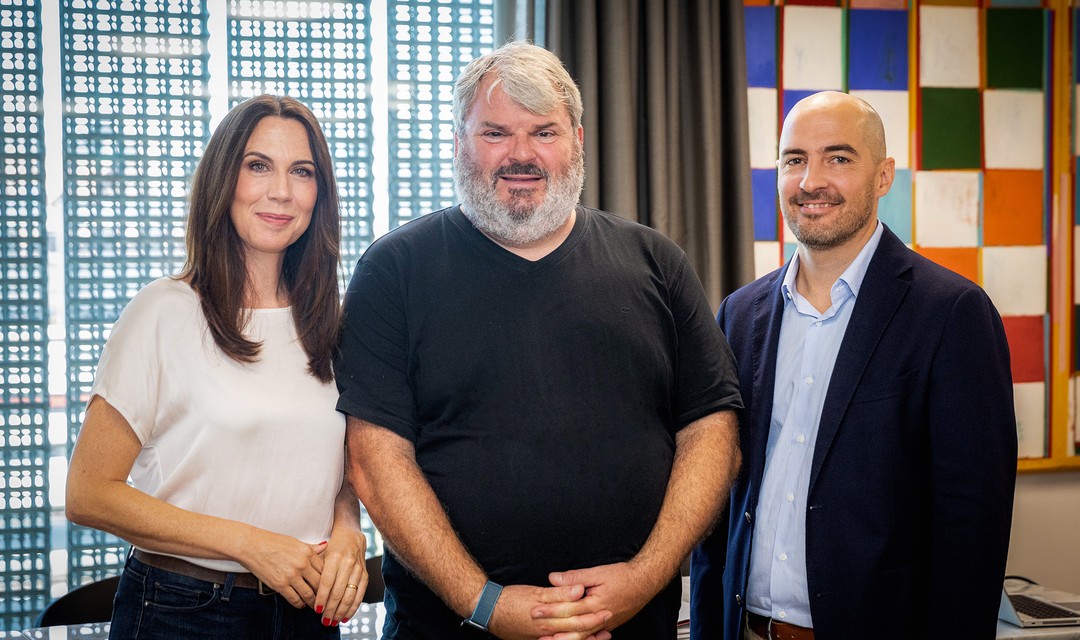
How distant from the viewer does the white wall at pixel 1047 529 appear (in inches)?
130

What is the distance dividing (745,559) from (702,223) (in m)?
1.56

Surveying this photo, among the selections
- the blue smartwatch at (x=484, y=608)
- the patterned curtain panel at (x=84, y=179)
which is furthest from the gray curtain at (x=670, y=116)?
the blue smartwatch at (x=484, y=608)

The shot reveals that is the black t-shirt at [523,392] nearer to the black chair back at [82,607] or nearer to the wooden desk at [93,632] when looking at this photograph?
the wooden desk at [93,632]

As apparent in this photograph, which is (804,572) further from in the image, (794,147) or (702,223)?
(702,223)

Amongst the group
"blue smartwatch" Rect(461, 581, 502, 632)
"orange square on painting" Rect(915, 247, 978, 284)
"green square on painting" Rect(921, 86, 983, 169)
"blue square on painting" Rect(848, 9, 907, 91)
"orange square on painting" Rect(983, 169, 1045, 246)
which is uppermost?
"blue square on painting" Rect(848, 9, 907, 91)

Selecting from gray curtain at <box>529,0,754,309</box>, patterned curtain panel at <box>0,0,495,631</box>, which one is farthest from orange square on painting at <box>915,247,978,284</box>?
patterned curtain panel at <box>0,0,495,631</box>

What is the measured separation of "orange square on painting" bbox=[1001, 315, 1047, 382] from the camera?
3.26 m

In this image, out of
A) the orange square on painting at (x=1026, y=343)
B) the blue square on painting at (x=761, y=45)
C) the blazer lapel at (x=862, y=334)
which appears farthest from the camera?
the orange square on painting at (x=1026, y=343)

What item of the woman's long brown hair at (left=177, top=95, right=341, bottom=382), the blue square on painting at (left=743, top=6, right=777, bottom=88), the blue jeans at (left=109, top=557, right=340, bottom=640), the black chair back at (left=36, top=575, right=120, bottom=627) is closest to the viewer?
the blue jeans at (left=109, top=557, right=340, bottom=640)

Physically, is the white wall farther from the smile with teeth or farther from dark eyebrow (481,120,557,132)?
the smile with teeth

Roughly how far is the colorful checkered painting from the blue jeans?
2.25m

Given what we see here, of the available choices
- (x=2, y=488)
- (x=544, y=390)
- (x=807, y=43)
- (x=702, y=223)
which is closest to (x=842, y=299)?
(x=544, y=390)

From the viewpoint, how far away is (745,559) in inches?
71.9

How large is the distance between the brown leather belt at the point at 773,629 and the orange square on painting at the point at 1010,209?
206 centimetres
